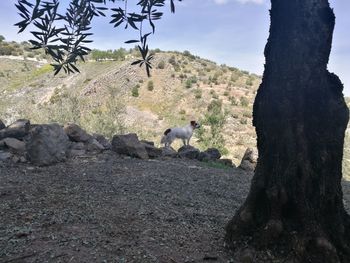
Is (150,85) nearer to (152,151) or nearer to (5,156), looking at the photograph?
(152,151)

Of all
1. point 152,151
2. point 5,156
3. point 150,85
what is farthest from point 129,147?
point 150,85

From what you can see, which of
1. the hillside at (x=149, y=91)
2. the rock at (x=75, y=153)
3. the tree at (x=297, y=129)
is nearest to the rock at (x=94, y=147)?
the rock at (x=75, y=153)

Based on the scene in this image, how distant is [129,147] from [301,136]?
694cm

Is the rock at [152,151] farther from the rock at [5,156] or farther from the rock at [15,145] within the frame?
the rock at [5,156]

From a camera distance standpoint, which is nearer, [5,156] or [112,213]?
[112,213]

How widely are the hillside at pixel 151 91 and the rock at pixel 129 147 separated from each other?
19822mm

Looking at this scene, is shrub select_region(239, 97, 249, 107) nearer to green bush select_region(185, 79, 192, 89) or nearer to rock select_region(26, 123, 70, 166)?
green bush select_region(185, 79, 192, 89)

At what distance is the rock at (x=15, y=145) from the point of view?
10.5 metres

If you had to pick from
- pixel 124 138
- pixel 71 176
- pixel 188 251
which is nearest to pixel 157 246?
pixel 188 251

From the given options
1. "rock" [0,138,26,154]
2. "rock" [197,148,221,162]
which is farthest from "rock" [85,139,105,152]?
"rock" [197,148,221,162]

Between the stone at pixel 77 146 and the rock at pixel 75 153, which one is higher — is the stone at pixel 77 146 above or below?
above

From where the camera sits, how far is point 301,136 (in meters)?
4.83

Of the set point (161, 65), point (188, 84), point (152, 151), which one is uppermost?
point (161, 65)

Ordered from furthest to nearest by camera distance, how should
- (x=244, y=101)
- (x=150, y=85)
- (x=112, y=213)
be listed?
(x=150, y=85) → (x=244, y=101) → (x=112, y=213)
